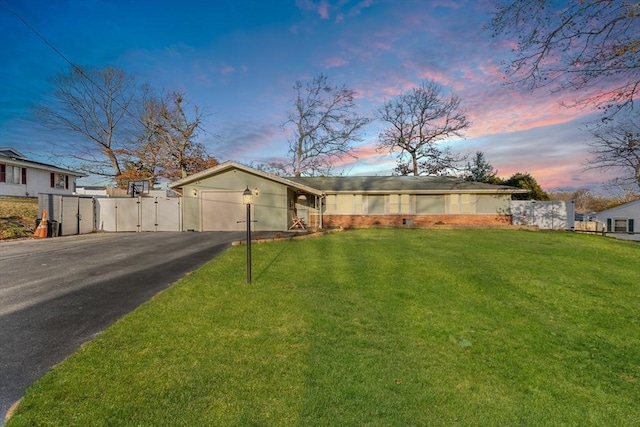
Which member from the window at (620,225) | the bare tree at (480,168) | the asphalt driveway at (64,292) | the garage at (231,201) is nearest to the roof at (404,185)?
the garage at (231,201)

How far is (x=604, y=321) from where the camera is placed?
5.04 m

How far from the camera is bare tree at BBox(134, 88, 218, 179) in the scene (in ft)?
103

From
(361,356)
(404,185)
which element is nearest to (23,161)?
(404,185)

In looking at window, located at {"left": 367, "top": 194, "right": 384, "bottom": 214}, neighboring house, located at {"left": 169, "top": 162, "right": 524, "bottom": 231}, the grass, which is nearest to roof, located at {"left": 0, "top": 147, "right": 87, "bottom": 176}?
the grass

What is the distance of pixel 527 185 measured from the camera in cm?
3144

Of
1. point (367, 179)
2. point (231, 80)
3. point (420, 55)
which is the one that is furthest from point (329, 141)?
point (420, 55)

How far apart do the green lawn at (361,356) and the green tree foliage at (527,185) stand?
27.6m

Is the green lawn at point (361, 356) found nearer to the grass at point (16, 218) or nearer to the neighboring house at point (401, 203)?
the neighboring house at point (401, 203)

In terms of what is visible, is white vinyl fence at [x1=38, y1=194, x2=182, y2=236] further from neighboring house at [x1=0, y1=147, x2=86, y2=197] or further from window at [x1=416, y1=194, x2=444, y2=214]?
window at [x1=416, y1=194, x2=444, y2=214]

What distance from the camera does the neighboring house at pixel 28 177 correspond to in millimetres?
22047

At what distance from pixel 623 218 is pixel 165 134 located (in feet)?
132

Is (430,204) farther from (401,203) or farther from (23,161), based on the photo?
(23,161)

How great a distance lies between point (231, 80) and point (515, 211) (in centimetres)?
2098

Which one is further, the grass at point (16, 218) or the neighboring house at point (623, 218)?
the neighboring house at point (623, 218)
